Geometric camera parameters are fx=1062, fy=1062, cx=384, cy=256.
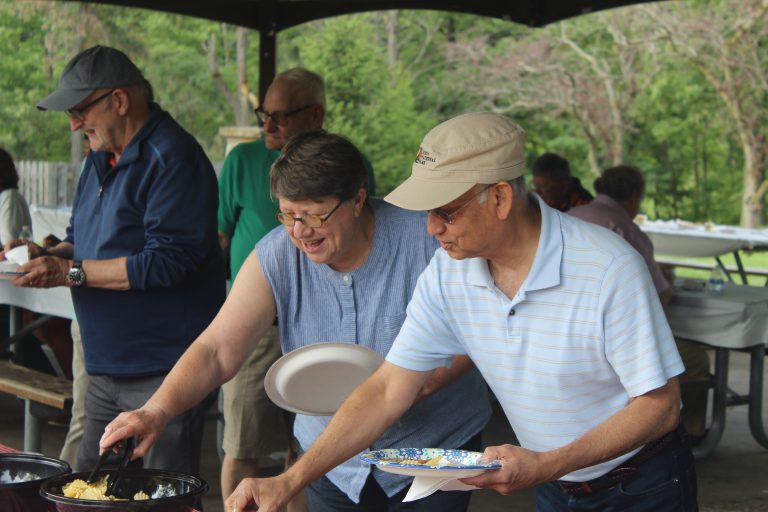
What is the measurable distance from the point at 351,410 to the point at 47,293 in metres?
3.48

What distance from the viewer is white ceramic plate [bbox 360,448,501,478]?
1741mm

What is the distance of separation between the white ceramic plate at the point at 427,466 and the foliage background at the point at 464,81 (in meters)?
17.1

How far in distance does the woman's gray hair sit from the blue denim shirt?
0.19 meters

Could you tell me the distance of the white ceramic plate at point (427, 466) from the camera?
1.74 metres

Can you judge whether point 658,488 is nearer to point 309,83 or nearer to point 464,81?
point 309,83

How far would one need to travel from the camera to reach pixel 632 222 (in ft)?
17.9

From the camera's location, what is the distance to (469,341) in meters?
2.19

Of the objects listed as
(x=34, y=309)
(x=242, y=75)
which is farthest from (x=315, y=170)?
(x=242, y=75)

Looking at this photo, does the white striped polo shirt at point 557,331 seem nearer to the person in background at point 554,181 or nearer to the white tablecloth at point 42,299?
the white tablecloth at point 42,299

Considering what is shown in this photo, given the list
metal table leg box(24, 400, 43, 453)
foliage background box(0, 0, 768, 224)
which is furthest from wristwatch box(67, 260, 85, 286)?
foliage background box(0, 0, 768, 224)

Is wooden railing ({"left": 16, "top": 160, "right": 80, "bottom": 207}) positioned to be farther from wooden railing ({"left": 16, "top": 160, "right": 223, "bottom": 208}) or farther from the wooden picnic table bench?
the wooden picnic table bench

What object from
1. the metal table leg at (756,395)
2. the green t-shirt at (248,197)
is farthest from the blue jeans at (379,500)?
the metal table leg at (756,395)

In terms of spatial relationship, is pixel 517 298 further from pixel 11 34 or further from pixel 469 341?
pixel 11 34

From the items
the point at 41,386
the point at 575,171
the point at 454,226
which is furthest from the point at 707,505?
the point at 575,171
